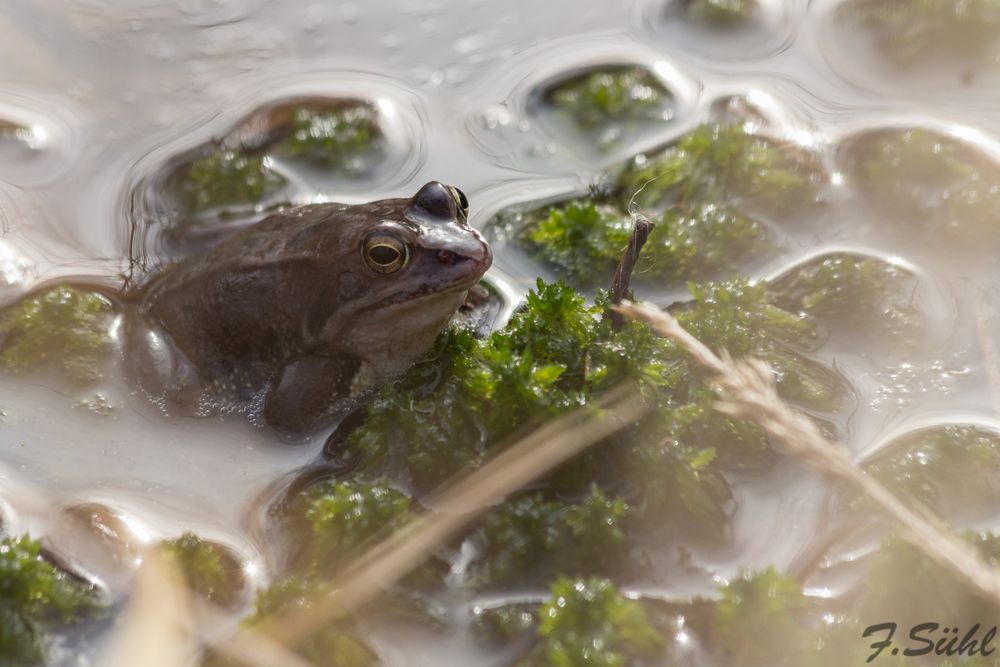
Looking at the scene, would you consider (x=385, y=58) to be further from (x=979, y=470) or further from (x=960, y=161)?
(x=979, y=470)

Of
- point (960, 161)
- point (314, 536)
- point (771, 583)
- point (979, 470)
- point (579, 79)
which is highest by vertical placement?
point (960, 161)

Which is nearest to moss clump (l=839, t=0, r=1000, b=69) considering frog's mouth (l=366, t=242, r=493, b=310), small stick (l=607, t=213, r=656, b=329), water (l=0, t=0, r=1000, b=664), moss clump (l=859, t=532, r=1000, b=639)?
water (l=0, t=0, r=1000, b=664)

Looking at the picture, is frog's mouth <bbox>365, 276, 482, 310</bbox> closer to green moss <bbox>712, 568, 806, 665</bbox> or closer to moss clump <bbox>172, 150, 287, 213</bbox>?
moss clump <bbox>172, 150, 287, 213</bbox>

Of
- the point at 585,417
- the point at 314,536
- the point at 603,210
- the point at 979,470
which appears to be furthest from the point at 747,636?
the point at 603,210

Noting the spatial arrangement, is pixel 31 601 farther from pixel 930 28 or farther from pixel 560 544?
pixel 930 28

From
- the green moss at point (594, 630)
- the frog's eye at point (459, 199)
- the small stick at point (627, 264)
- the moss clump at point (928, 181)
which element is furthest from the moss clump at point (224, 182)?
the moss clump at point (928, 181)

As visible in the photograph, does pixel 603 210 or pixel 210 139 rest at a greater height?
pixel 603 210
